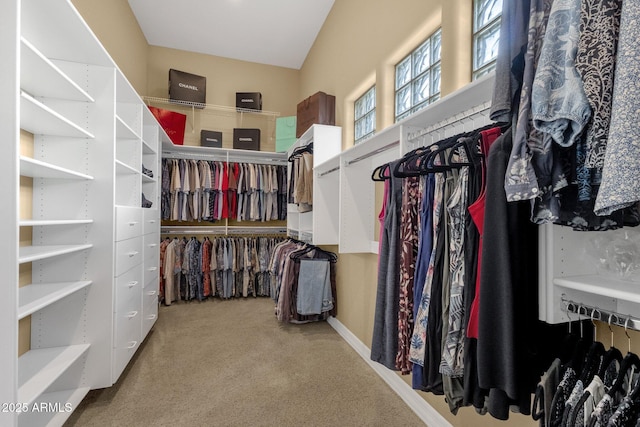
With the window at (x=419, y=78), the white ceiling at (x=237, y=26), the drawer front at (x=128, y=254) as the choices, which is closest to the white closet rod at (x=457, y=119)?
the window at (x=419, y=78)

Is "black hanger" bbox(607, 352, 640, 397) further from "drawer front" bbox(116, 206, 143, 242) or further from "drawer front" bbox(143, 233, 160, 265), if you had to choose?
"drawer front" bbox(143, 233, 160, 265)

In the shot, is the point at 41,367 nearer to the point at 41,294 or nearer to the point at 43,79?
the point at 41,294

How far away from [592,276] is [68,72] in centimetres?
287

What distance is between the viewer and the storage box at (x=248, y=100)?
455 cm

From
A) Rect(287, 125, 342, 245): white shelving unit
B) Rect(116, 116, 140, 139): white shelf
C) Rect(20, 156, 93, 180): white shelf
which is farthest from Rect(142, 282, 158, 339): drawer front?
Rect(287, 125, 342, 245): white shelving unit

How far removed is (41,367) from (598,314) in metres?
2.47

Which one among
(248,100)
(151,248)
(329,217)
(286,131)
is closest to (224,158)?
(248,100)

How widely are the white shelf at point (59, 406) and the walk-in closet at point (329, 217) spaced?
0.04ft

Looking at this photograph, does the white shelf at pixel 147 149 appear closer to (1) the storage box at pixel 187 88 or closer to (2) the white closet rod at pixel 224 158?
(2) the white closet rod at pixel 224 158

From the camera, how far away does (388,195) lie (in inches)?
60.1

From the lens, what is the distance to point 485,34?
64.2 inches

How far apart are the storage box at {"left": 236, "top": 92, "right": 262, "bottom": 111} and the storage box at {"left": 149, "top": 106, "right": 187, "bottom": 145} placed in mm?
913

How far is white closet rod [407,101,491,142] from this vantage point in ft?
4.14

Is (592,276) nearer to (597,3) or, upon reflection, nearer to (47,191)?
(597,3)
